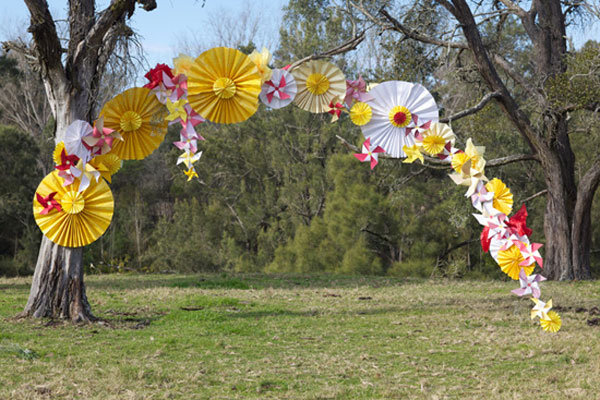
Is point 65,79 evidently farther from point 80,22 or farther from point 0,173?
point 0,173

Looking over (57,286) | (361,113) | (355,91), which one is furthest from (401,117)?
(57,286)

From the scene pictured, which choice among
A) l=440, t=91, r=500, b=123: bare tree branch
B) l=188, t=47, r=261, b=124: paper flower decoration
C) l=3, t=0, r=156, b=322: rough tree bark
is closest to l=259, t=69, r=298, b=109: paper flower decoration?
l=188, t=47, r=261, b=124: paper flower decoration

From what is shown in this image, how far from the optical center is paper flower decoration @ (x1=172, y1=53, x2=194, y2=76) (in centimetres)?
461

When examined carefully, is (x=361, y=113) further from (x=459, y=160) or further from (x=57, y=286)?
(x=57, y=286)

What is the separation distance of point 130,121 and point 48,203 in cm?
121

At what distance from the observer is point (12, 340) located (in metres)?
5.34

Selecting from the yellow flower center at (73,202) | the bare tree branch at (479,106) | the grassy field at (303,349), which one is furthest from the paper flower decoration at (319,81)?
the bare tree branch at (479,106)

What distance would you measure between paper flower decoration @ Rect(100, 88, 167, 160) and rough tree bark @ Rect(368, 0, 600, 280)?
6306mm

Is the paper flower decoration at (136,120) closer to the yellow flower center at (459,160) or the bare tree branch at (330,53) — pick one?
the bare tree branch at (330,53)

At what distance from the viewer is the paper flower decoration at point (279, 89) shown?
4543mm

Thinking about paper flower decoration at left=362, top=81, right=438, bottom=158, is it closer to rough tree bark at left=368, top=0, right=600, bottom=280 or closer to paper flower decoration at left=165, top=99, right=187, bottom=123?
paper flower decoration at left=165, top=99, right=187, bottom=123

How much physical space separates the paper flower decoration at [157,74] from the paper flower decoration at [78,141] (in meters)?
0.69

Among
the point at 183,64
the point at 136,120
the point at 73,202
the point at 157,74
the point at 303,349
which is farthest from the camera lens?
the point at 73,202

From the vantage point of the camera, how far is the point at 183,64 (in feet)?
15.2
